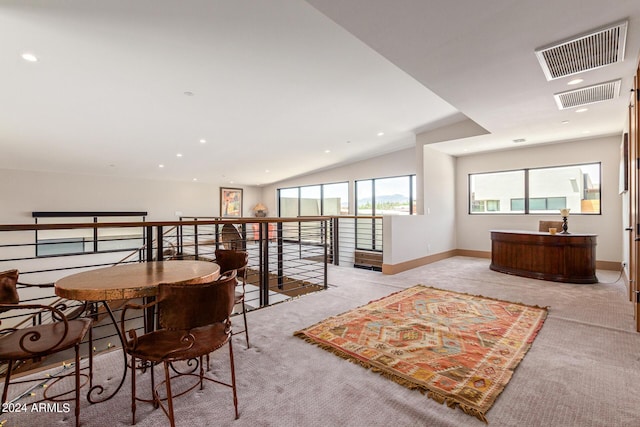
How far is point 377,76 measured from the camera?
12.7ft

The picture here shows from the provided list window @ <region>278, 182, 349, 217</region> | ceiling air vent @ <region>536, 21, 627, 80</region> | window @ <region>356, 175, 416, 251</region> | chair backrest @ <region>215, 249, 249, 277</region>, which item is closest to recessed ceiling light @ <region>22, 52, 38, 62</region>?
chair backrest @ <region>215, 249, 249, 277</region>

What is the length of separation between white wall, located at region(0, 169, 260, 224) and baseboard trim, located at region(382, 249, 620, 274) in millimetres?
7643

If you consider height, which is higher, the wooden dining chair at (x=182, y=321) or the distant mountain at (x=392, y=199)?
the distant mountain at (x=392, y=199)

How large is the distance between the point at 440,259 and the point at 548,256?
2207 mm

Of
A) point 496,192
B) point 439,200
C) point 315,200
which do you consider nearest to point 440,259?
point 439,200

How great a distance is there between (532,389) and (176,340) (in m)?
2.28

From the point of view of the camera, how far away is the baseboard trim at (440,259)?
547 cm

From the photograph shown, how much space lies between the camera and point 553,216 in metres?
6.21

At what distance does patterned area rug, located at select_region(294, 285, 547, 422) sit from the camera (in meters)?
1.98

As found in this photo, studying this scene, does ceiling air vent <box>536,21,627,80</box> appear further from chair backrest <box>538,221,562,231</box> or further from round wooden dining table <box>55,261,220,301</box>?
chair backrest <box>538,221,562,231</box>

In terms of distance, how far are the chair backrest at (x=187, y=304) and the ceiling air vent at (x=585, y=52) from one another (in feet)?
10.9

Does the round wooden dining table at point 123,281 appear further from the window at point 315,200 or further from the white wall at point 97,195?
the white wall at point 97,195

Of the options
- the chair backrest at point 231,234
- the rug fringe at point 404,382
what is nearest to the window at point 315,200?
the chair backrest at point 231,234

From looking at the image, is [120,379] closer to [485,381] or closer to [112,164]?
[485,381]
